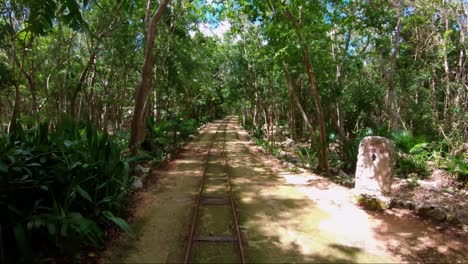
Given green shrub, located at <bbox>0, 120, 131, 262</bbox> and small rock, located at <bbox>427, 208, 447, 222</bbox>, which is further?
small rock, located at <bbox>427, 208, 447, 222</bbox>

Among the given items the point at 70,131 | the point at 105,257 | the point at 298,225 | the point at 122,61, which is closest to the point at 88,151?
the point at 70,131

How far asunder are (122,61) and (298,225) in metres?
13.3

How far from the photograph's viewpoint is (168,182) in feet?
30.9

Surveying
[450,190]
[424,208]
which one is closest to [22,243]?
[424,208]

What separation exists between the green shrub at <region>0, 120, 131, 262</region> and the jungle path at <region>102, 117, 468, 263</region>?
0.64m

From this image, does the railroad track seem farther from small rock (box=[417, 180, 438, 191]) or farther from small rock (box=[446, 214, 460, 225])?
small rock (box=[417, 180, 438, 191])

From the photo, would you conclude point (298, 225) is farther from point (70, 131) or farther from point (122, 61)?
point (122, 61)

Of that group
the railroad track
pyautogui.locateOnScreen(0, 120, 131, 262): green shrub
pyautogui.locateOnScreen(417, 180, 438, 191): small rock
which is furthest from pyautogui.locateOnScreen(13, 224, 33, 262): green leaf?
pyautogui.locateOnScreen(417, 180, 438, 191): small rock

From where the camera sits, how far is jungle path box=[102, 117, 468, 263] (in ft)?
15.6

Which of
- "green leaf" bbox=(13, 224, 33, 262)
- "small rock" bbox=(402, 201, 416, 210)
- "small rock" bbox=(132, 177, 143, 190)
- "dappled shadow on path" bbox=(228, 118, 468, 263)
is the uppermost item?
"green leaf" bbox=(13, 224, 33, 262)

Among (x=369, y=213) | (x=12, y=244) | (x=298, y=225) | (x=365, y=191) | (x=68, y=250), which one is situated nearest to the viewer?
(x=12, y=244)

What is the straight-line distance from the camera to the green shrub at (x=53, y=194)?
370cm

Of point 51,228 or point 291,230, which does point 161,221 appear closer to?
point 291,230

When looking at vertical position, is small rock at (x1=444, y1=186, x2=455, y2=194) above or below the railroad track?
below
